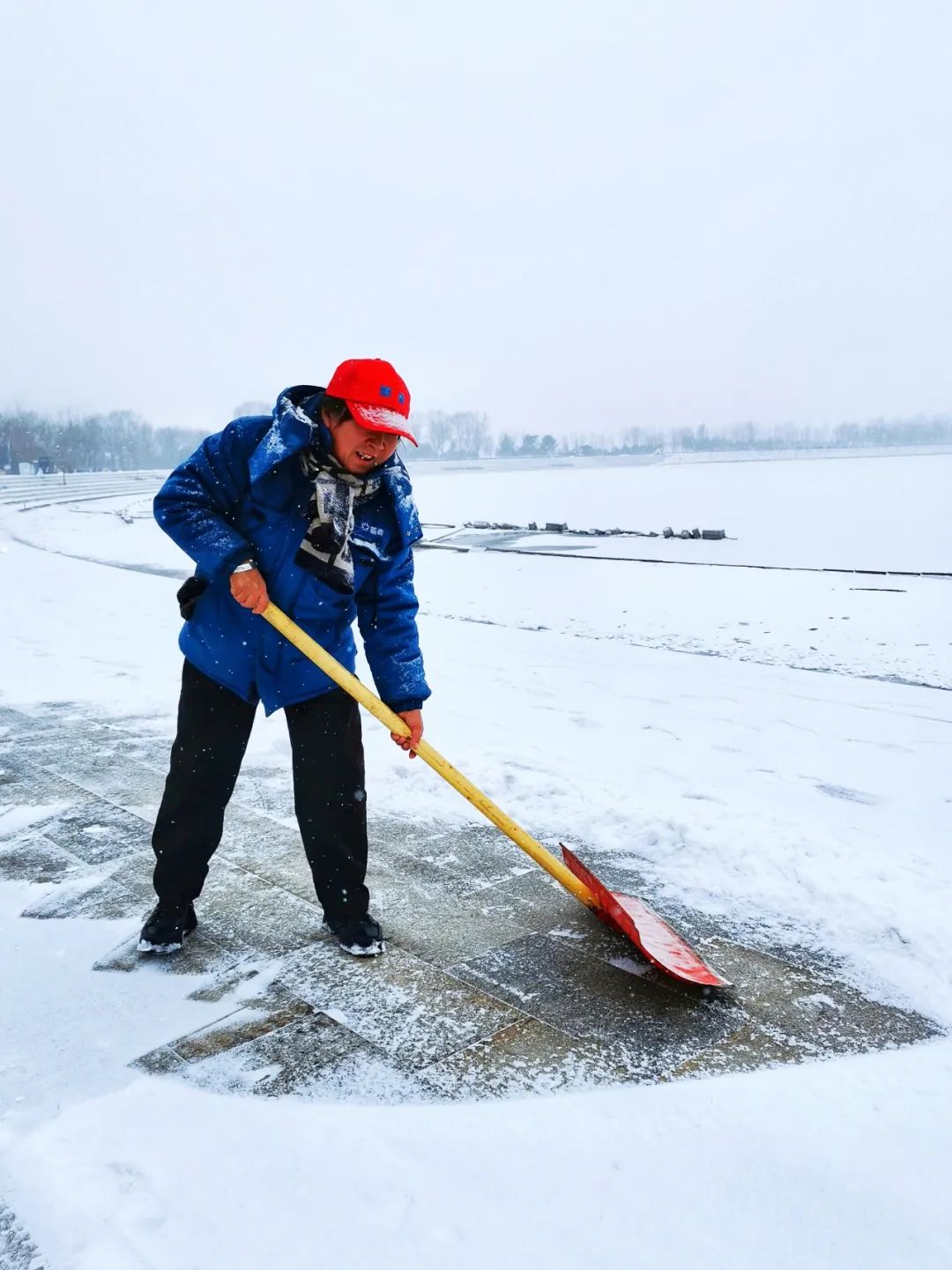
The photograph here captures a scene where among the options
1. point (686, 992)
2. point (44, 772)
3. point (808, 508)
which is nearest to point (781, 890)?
point (686, 992)

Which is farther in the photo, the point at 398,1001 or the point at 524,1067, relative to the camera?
the point at 398,1001

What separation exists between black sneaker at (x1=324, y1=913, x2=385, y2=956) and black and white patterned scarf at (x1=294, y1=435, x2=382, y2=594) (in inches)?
37.5

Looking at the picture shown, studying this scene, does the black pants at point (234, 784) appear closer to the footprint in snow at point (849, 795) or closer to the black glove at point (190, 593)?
the black glove at point (190, 593)

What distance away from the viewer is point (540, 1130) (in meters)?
1.95

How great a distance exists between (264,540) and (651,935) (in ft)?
4.96

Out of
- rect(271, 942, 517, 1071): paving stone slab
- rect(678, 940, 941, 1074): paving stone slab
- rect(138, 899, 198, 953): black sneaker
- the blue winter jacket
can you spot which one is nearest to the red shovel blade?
rect(678, 940, 941, 1074): paving stone slab

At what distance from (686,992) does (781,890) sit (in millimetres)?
756

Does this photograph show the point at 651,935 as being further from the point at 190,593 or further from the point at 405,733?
the point at 190,593

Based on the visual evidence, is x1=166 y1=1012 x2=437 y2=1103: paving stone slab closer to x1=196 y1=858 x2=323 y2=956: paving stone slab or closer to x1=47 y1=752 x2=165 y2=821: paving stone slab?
x1=196 y1=858 x2=323 y2=956: paving stone slab

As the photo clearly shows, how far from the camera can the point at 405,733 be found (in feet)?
8.89

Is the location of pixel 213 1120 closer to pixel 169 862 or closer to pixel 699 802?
pixel 169 862

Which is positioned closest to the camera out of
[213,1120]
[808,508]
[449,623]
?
[213,1120]

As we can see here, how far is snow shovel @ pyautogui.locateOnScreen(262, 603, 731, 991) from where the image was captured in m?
2.50

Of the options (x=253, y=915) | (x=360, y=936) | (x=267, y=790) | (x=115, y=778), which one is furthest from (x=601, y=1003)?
(x=115, y=778)
